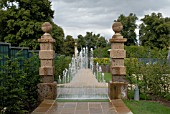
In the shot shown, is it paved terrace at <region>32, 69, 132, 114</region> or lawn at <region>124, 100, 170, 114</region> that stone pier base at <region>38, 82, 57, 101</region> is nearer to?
paved terrace at <region>32, 69, 132, 114</region>

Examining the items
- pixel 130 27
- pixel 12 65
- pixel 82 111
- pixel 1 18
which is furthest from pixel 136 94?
pixel 130 27

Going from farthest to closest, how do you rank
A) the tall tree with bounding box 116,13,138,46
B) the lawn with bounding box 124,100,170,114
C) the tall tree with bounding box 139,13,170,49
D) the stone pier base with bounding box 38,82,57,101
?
the tall tree with bounding box 116,13,138,46
the tall tree with bounding box 139,13,170,49
the stone pier base with bounding box 38,82,57,101
the lawn with bounding box 124,100,170,114

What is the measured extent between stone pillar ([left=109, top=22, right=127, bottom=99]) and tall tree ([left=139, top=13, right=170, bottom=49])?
112 ft

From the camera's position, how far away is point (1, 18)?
3312 centimetres

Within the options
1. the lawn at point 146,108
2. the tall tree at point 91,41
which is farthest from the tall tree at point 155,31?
the lawn at point 146,108

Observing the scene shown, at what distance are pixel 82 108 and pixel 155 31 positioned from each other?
1550 inches

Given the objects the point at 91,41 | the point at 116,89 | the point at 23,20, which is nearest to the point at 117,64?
the point at 116,89

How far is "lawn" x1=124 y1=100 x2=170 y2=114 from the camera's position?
8.02m

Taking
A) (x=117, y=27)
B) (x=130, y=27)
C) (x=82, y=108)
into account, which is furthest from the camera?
(x=130, y=27)

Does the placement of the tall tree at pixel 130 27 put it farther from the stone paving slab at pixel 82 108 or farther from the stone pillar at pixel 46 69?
the stone paving slab at pixel 82 108

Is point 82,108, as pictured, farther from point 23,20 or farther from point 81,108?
point 23,20

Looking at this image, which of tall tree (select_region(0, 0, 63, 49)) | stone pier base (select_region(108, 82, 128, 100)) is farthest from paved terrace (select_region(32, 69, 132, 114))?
tall tree (select_region(0, 0, 63, 49))

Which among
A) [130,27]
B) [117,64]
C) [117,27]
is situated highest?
[130,27]

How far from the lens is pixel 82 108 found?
8.05 metres
